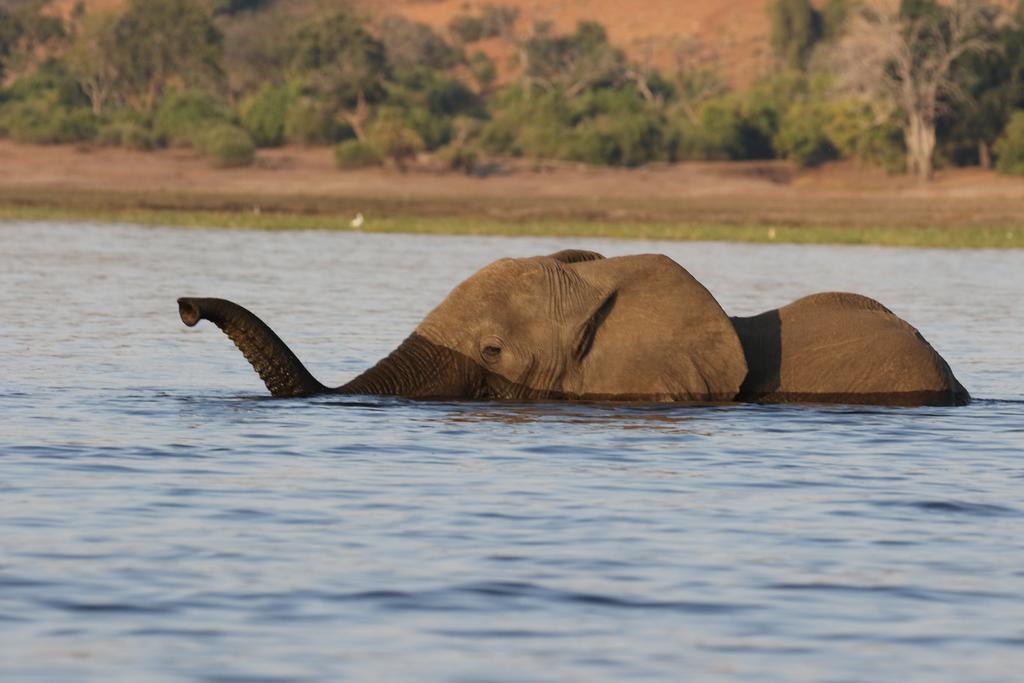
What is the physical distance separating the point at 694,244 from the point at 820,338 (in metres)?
28.6

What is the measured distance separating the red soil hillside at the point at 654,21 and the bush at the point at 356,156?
4009 cm

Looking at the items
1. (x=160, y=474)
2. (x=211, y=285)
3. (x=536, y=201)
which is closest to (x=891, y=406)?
(x=160, y=474)

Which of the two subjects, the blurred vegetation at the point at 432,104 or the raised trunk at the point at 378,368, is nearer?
the raised trunk at the point at 378,368

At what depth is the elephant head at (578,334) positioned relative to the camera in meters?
11.9

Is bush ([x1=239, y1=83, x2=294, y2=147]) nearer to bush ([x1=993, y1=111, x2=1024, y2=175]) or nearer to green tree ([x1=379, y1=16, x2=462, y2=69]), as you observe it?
bush ([x1=993, y1=111, x2=1024, y2=175])

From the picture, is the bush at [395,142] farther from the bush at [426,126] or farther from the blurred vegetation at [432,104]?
the bush at [426,126]

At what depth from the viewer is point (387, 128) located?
5966 centimetres

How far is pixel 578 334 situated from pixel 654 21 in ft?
309

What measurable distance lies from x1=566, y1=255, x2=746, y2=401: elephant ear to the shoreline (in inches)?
1195

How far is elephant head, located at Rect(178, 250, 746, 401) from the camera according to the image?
11.9 meters

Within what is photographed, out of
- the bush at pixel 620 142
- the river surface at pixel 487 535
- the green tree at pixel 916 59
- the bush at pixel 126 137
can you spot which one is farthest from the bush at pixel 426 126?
the river surface at pixel 487 535

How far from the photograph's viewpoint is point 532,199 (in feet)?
175

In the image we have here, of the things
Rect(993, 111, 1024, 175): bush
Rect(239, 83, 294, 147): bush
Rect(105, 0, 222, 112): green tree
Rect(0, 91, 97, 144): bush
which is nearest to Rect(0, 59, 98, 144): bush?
Rect(0, 91, 97, 144): bush

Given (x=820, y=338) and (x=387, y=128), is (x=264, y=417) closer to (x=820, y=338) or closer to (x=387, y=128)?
(x=820, y=338)
